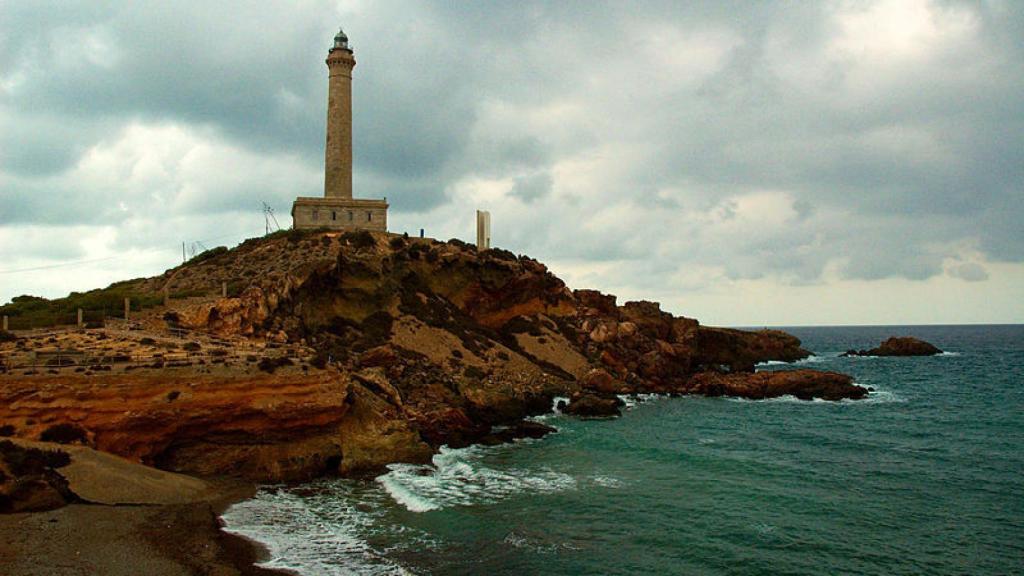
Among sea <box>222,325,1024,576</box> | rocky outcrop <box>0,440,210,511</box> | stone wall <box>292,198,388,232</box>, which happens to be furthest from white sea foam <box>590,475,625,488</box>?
stone wall <box>292,198,388,232</box>

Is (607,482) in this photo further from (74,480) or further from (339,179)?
(339,179)

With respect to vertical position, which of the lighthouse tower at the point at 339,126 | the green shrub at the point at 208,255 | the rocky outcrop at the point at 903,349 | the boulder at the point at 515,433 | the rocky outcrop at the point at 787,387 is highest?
the lighthouse tower at the point at 339,126

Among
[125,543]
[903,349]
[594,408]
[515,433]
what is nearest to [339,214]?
[594,408]

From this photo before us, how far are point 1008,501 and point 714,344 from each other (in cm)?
6012

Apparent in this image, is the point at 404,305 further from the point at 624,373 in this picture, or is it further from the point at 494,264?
the point at 624,373

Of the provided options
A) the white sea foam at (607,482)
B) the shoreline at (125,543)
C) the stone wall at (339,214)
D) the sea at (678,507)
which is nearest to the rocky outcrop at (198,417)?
the sea at (678,507)

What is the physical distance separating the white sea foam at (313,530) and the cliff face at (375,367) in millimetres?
3269

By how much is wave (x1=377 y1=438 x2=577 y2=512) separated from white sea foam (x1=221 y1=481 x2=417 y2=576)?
6.64 feet

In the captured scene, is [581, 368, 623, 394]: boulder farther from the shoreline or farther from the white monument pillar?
the shoreline

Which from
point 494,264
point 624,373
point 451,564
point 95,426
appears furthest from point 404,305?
point 451,564

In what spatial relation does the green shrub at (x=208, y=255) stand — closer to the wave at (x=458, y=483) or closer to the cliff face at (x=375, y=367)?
the cliff face at (x=375, y=367)

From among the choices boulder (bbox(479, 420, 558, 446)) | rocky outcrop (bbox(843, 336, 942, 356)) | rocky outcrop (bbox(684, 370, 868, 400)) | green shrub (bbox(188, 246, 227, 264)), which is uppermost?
green shrub (bbox(188, 246, 227, 264))

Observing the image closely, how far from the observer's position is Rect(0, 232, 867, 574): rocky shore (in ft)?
81.1

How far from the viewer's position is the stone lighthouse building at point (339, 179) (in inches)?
2393
